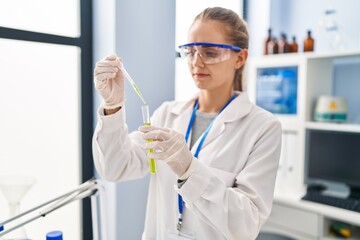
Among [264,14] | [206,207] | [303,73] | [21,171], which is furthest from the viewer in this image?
[264,14]

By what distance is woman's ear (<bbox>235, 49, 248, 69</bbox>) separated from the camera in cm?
115

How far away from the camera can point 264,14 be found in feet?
9.66

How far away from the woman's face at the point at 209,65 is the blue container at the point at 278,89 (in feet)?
4.78

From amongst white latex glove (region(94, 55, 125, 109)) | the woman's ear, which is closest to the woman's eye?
the woman's ear

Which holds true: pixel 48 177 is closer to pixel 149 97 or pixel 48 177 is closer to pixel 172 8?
pixel 149 97

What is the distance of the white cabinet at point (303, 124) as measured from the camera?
211cm

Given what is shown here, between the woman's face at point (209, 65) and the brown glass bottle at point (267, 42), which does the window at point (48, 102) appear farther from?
the brown glass bottle at point (267, 42)

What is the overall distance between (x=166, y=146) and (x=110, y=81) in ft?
1.09

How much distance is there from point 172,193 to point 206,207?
27 centimetres

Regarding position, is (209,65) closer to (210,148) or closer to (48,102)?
(210,148)

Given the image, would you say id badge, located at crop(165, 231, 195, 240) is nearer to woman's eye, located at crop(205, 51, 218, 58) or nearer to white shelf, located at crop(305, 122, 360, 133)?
woman's eye, located at crop(205, 51, 218, 58)

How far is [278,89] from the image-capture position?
2502 mm

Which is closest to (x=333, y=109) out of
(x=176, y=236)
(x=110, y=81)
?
(x=176, y=236)

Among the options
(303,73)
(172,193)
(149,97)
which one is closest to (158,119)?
(172,193)
